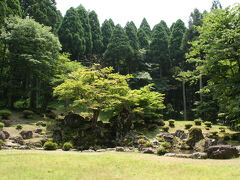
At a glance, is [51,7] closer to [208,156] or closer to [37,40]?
[37,40]

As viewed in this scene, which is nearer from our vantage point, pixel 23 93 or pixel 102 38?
pixel 23 93

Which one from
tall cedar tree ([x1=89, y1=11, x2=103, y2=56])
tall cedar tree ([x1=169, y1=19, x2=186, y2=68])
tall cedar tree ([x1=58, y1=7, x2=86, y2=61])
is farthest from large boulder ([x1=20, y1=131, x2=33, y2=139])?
tall cedar tree ([x1=169, y1=19, x2=186, y2=68])

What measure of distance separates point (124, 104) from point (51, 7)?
73.3ft

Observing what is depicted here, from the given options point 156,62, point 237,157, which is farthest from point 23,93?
point 156,62

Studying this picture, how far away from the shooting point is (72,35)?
107 ft

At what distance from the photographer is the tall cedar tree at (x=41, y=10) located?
87.2ft

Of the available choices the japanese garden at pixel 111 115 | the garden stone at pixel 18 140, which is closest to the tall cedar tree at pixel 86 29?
the japanese garden at pixel 111 115

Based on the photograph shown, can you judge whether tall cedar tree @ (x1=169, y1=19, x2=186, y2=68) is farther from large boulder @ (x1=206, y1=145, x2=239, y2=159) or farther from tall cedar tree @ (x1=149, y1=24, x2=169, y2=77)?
large boulder @ (x1=206, y1=145, x2=239, y2=159)

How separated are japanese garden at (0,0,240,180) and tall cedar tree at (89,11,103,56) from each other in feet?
21.2

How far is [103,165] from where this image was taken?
25.0ft

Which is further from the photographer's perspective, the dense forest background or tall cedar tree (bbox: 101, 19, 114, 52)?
tall cedar tree (bbox: 101, 19, 114, 52)

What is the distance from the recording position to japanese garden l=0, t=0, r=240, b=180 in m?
7.34

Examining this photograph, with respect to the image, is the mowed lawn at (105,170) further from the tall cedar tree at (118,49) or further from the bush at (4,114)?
the tall cedar tree at (118,49)

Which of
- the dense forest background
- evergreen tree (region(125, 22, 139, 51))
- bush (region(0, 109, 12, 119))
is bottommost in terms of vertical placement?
bush (region(0, 109, 12, 119))
